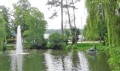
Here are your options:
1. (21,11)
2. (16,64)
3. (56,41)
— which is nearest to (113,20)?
(16,64)

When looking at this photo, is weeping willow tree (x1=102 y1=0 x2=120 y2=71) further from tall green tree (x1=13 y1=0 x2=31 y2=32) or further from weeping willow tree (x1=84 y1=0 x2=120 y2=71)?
tall green tree (x1=13 y1=0 x2=31 y2=32)

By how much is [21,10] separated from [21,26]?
326 cm

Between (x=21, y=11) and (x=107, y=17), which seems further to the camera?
(x=21, y=11)

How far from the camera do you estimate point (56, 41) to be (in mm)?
58062

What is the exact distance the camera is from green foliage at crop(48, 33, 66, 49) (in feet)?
189

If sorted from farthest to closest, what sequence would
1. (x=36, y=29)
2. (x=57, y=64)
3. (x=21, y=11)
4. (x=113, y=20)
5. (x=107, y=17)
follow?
(x=21, y=11)
(x=36, y=29)
(x=57, y=64)
(x=107, y=17)
(x=113, y=20)

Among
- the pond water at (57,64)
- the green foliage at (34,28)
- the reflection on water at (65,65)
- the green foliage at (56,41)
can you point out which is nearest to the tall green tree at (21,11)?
the green foliage at (34,28)

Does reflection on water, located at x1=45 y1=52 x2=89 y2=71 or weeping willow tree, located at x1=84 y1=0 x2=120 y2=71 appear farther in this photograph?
reflection on water, located at x1=45 y1=52 x2=89 y2=71

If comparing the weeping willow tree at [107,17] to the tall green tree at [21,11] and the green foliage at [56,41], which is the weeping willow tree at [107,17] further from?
the tall green tree at [21,11]

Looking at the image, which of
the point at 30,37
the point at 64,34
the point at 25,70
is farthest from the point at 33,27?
the point at 25,70

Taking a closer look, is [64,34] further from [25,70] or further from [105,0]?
[105,0]

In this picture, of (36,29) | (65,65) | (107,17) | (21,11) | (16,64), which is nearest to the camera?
(107,17)

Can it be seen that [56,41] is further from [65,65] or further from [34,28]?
[65,65]

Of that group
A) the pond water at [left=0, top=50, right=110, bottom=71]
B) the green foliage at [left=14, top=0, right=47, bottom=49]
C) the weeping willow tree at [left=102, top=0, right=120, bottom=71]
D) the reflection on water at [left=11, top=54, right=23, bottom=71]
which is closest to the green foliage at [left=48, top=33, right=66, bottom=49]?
the green foliage at [left=14, top=0, right=47, bottom=49]
